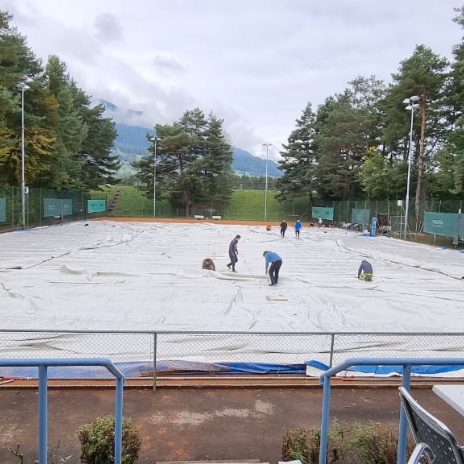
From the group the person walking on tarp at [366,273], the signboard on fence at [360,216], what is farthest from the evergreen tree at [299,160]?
the person walking on tarp at [366,273]

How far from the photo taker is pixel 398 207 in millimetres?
36750

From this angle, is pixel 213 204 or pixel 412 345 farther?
pixel 213 204

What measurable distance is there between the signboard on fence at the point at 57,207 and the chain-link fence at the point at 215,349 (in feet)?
104

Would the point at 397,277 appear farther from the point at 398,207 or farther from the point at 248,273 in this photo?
the point at 398,207

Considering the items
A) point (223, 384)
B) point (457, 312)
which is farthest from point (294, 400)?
point (457, 312)

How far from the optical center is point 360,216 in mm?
41625

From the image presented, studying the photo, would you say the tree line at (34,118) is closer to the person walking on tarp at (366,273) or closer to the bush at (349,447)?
the person walking on tarp at (366,273)

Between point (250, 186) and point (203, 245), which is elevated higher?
point (250, 186)

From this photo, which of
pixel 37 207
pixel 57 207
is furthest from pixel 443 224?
pixel 57 207

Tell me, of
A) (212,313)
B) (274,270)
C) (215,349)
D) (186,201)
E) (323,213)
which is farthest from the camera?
(186,201)

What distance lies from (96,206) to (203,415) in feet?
161

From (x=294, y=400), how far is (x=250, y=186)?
83442 millimetres

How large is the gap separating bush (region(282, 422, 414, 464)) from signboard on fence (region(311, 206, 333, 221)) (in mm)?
47817

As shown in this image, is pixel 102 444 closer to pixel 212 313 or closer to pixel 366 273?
pixel 212 313
